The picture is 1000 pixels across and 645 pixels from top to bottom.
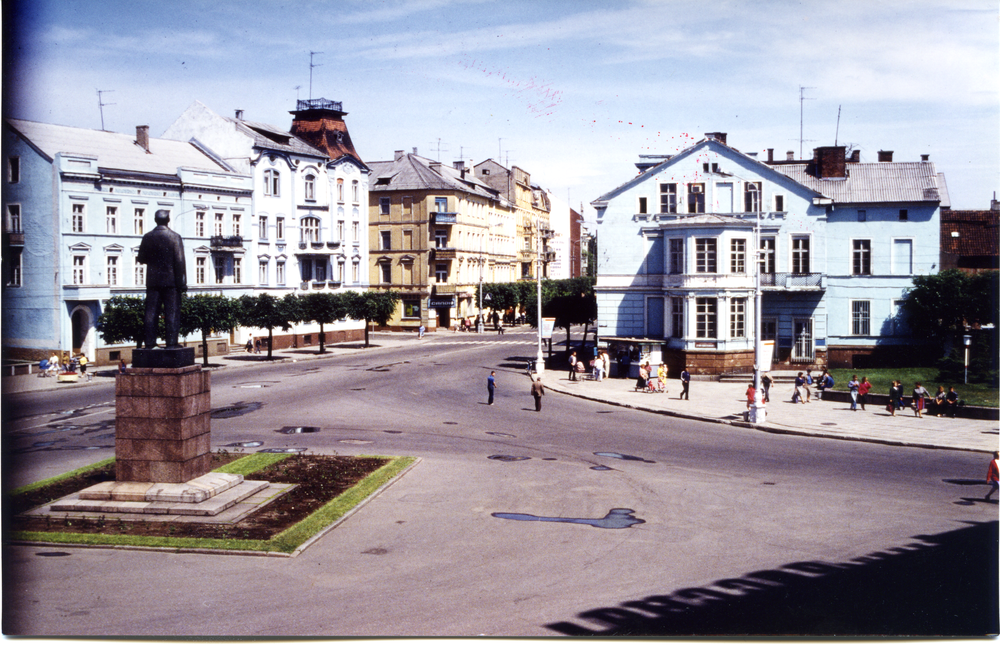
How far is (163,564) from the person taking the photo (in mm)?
13789

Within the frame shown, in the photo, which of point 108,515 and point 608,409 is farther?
point 608,409

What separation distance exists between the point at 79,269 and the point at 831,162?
140 ft

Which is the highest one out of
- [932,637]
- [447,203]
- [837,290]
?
[447,203]

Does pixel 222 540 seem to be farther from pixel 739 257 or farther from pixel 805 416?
pixel 739 257

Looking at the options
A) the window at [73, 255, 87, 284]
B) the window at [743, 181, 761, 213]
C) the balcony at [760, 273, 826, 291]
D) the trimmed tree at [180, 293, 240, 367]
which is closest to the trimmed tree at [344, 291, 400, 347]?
the trimmed tree at [180, 293, 240, 367]

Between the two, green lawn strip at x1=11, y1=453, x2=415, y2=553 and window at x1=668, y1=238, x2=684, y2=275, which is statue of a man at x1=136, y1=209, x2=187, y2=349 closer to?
green lawn strip at x1=11, y1=453, x2=415, y2=553

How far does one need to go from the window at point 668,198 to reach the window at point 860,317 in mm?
11510

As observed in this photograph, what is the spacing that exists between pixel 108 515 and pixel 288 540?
4.02m

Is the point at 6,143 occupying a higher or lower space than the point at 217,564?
higher

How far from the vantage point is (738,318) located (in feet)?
147

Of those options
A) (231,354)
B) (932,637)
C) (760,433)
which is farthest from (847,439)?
(231,354)

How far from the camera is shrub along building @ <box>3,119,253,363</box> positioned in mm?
41906

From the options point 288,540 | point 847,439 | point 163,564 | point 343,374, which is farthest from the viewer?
point 343,374

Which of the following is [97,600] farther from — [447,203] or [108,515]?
→ [447,203]
